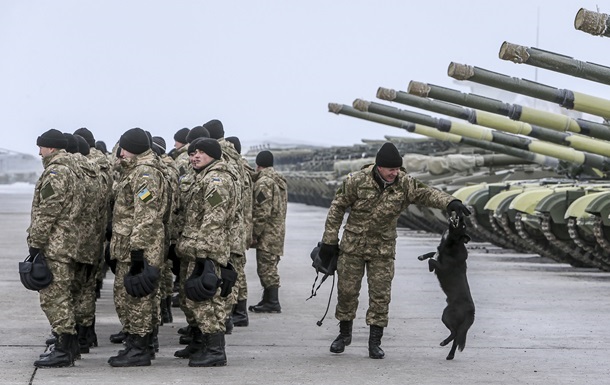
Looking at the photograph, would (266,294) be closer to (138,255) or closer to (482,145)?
(138,255)

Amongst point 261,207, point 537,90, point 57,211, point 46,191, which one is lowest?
point 261,207

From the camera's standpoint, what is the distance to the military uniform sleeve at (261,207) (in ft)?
46.9

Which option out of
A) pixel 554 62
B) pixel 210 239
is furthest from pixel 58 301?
pixel 554 62

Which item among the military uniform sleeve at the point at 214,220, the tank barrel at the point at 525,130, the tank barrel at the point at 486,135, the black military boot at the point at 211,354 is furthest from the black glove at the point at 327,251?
the tank barrel at the point at 486,135

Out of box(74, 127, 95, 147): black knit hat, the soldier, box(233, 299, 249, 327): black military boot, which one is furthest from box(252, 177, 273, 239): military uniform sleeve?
box(74, 127, 95, 147): black knit hat

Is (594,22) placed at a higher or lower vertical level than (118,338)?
higher

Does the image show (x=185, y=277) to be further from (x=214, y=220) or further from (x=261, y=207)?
(x=261, y=207)

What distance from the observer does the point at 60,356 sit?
1005 centimetres

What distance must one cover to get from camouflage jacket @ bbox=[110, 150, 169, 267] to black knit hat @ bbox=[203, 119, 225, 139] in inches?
103

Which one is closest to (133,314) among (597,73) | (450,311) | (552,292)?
(450,311)

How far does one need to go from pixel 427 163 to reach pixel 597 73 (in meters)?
19.2

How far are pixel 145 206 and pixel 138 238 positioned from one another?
24 centimetres

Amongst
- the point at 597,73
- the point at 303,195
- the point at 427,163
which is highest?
the point at 597,73

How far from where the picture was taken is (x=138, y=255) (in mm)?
9977
